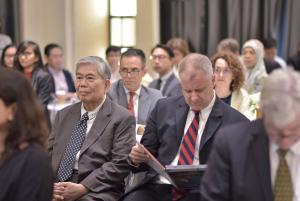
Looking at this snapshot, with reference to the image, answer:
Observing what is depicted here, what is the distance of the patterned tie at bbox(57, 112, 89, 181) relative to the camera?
147 inches

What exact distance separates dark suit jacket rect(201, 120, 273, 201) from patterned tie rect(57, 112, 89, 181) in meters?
1.35

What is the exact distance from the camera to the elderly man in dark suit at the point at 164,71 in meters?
6.64

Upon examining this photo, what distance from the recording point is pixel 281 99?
7.52 ft

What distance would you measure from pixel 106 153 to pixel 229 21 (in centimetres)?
618

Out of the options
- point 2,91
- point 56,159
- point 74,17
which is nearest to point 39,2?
point 74,17

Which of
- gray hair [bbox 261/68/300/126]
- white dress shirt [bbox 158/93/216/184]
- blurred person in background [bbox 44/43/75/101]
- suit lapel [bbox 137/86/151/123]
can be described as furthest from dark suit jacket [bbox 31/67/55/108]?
gray hair [bbox 261/68/300/126]

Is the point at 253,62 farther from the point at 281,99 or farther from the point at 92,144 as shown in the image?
the point at 281,99

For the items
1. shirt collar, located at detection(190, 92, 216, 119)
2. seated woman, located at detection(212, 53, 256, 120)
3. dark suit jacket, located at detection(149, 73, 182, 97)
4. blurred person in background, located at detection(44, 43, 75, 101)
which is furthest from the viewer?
blurred person in background, located at detection(44, 43, 75, 101)

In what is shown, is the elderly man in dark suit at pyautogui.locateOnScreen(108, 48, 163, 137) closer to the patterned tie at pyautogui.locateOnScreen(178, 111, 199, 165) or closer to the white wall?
the patterned tie at pyautogui.locateOnScreen(178, 111, 199, 165)

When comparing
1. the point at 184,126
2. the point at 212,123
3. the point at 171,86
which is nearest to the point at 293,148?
the point at 212,123

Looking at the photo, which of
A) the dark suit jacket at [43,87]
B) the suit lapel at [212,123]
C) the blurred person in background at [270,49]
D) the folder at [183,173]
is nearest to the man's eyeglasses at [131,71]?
the suit lapel at [212,123]

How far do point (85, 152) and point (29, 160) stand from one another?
4.25ft

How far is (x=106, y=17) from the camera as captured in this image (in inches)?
380

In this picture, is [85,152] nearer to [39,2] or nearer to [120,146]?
[120,146]
